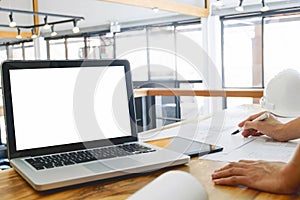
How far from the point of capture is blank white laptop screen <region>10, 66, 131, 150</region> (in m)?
0.87

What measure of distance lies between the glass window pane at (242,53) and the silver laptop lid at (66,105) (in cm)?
536

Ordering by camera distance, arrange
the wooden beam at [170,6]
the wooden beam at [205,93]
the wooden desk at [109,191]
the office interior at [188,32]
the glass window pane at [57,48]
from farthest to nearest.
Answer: the glass window pane at [57,48]
the office interior at [188,32]
the wooden beam at [170,6]
the wooden beam at [205,93]
the wooden desk at [109,191]

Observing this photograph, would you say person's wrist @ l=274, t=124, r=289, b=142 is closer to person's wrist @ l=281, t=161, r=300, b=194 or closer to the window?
person's wrist @ l=281, t=161, r=300, b=194

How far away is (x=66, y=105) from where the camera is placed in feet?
3.10

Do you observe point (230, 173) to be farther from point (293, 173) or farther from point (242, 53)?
point (242, 53)

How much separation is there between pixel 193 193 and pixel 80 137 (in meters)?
0.55

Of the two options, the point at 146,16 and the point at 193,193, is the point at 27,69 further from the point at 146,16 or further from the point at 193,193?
the point at 146,16

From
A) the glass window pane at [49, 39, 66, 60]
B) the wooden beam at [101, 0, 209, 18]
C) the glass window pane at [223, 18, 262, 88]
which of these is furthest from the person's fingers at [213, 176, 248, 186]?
the glass window pane at [49, 39, 66, 60]

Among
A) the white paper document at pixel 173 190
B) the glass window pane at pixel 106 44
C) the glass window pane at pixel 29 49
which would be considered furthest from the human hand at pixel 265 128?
the glass window pane at pixel 106 44

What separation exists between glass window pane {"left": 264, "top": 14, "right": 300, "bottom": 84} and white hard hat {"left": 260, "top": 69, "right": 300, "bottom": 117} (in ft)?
14.4

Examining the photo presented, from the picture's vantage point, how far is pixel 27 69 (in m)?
0.89

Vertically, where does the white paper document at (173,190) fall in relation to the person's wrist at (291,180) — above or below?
above

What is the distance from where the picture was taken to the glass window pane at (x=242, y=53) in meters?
6.02

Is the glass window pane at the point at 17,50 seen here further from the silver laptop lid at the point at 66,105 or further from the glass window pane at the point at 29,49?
the silver laptop lid at the point at 66,105
